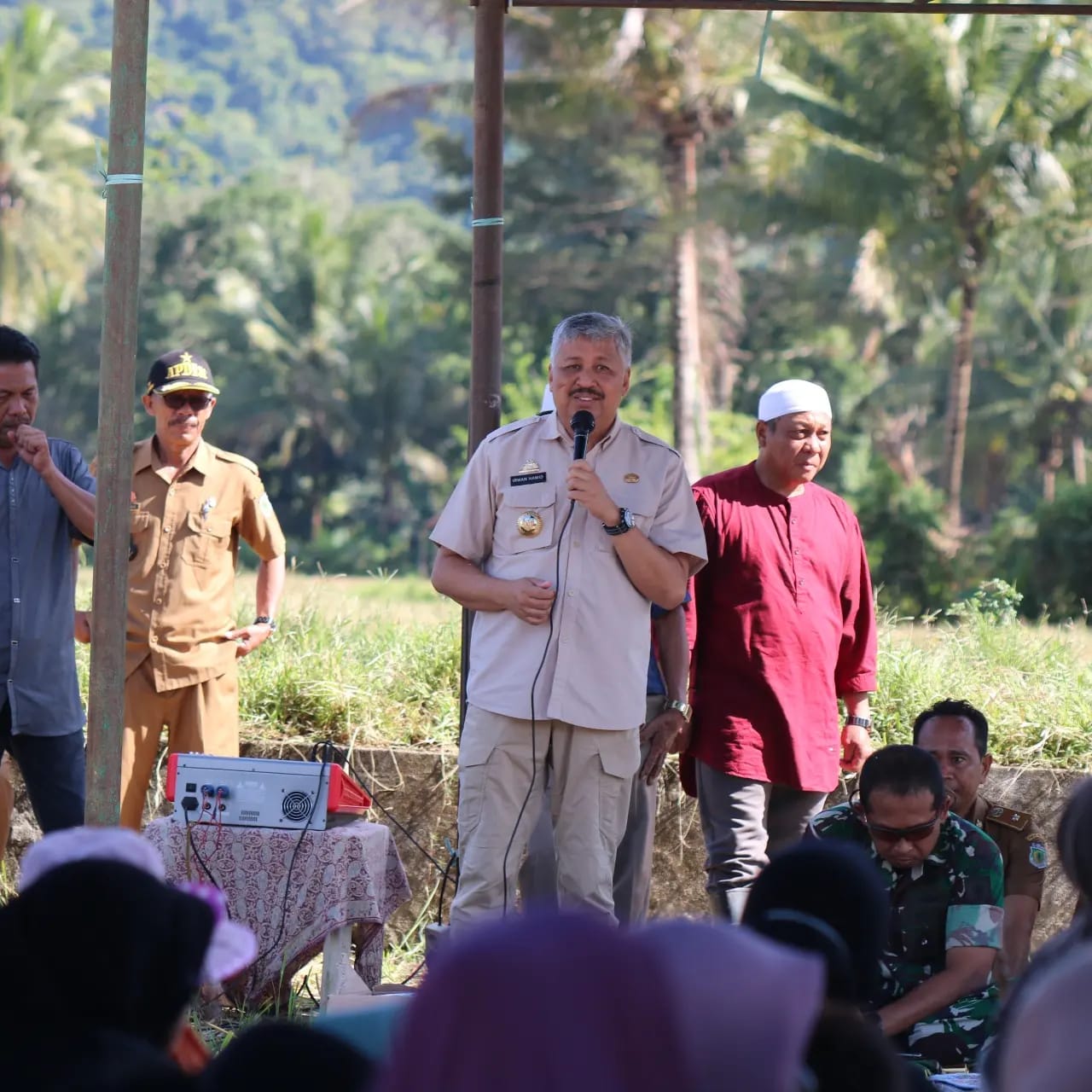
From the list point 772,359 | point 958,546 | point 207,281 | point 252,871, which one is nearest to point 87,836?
point 252,871

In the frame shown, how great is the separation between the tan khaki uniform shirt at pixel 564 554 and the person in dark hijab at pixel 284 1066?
2477 millimetres

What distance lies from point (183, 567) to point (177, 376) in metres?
0.65

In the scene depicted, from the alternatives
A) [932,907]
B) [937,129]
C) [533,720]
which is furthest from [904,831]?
[937,129]

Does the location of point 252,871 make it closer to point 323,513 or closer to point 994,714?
point 994,714

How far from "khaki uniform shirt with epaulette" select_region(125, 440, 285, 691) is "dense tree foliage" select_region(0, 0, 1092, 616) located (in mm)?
19284

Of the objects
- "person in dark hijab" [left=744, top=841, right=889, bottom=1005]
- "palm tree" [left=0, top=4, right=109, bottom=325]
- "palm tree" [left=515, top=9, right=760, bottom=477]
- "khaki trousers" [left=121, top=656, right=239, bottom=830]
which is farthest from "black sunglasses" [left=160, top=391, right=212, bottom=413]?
"palm tree" [left=0, top=4, right=109, bottom=325]

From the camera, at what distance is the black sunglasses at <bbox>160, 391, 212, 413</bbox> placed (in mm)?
5781

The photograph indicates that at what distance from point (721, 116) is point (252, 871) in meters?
27.0

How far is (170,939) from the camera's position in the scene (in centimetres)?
222

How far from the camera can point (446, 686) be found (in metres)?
7.16

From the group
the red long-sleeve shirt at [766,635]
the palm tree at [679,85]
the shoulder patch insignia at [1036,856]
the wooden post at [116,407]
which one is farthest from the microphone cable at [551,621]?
the palm tree at [679,85]

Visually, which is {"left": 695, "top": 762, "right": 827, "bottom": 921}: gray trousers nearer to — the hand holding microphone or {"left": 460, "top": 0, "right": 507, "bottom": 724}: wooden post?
the hand holding microphone

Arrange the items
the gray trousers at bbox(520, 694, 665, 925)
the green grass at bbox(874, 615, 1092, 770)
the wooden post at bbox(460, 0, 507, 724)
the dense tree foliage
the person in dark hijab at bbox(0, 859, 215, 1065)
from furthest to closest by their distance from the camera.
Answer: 1. the dense tree foliage
2. the green grass at bbox(874, 615, 1092, 770)
3. the wooden post at bbox(460, 0, 507, 724)
4. the gray trousers at bbox(520, 694, 665, 925)
5. the person in dark hijab at bbox(0, 859, 215, 1065)

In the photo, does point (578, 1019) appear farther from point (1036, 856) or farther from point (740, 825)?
point (740, 825)
